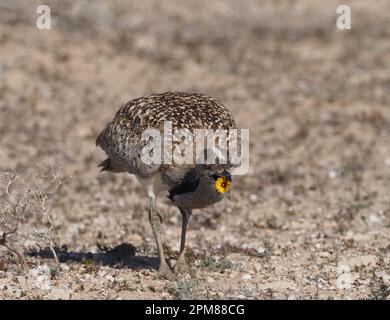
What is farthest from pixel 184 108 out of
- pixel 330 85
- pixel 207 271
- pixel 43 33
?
pixel 43 33

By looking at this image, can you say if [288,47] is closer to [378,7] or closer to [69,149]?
[378,7]

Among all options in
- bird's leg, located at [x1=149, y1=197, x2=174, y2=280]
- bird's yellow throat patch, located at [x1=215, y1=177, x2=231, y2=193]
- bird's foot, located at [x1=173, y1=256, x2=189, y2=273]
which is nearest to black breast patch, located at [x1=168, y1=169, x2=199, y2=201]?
bird's yellow throat patch, located at [x1=215, y1=177, x2=231, y2=193]

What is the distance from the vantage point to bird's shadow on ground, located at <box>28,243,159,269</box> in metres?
9.61

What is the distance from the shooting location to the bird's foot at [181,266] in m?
9.22

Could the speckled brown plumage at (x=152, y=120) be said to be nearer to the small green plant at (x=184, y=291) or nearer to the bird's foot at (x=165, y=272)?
the bird's foot at (x=165, y=272)

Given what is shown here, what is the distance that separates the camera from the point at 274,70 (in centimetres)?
2280

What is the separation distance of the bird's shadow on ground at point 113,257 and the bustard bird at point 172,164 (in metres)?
0.63

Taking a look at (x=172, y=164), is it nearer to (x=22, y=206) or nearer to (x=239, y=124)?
(x=22, y=206)

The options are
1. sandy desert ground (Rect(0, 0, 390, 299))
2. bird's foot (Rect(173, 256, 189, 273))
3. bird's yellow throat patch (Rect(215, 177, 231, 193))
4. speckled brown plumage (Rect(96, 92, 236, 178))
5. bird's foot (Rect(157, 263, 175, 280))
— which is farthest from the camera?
bird's foot (Rect(173, 256, 189, 273))

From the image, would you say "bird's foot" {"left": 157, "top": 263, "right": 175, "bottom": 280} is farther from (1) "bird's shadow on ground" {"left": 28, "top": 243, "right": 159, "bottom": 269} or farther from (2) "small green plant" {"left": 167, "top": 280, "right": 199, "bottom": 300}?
(2) "small green plant" {"left": 167, "top": 280, "right": 199, "bottom": 300}

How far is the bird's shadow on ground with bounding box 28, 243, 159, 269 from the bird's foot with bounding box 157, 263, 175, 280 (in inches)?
21.8

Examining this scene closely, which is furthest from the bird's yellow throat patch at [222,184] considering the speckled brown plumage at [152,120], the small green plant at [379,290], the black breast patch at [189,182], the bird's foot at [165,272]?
the small green plant at [379,290]

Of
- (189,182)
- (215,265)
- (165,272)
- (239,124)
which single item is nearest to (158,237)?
(165,272)

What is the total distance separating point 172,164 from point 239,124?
1025cm
